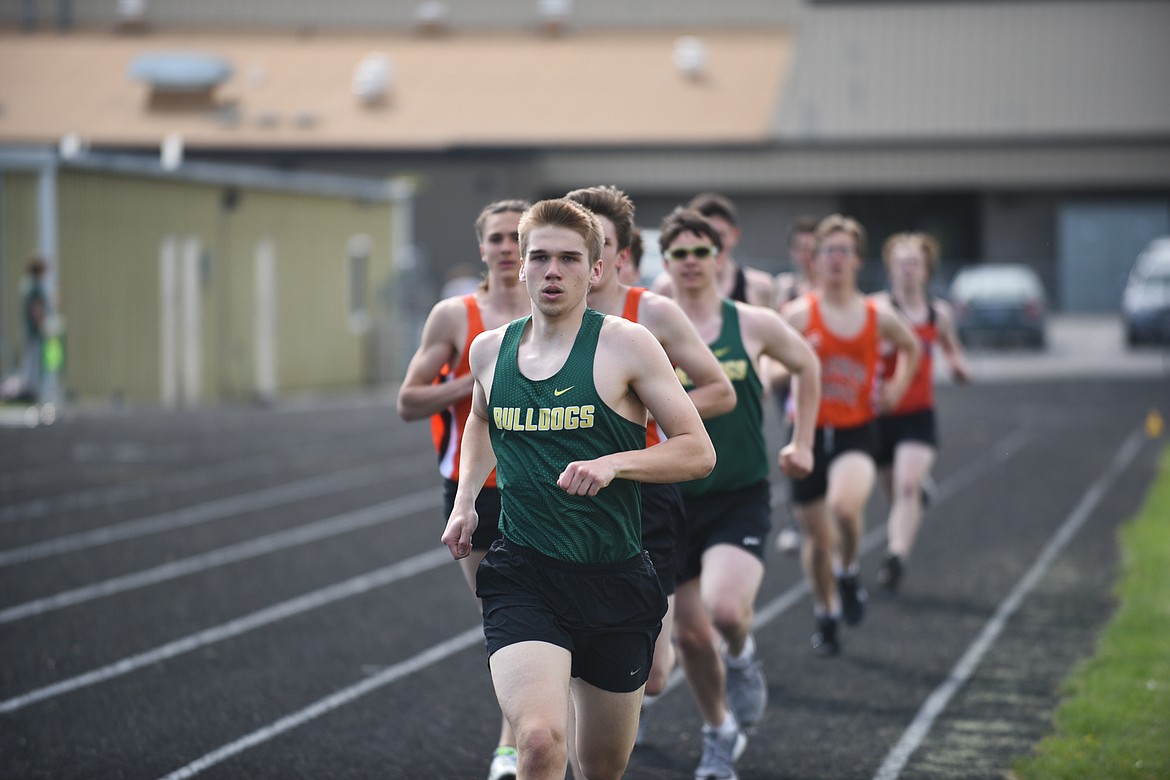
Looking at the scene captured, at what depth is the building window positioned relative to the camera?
1227 inches

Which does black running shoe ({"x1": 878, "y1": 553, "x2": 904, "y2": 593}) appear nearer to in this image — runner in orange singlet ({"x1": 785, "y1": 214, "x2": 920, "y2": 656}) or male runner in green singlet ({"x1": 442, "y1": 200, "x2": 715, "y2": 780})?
runner in orange singlet ({"x1": 785, "y1": 214, "x2": 920, "y2": 656})

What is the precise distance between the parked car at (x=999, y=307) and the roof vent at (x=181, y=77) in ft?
66.8

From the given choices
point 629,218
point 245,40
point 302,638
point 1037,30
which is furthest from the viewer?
point 245,40

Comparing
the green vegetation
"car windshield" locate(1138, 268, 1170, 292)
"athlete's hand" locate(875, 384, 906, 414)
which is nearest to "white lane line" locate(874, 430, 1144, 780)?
the green vegetation

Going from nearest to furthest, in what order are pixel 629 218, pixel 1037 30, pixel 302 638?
pixel 629 218
pixel 302 638
pixel 1037 30

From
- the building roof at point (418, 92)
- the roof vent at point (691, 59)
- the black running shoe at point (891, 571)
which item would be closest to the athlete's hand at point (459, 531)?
the black running shoe at point (891, 571)

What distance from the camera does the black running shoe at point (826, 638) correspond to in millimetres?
8711

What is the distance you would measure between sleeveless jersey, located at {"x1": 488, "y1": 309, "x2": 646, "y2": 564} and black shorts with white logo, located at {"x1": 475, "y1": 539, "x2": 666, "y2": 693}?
0.16 ft

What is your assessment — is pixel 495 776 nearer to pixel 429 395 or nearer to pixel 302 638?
pixel 429 395

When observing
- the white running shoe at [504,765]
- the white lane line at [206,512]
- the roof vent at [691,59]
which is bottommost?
the white running shoe at [504,765]

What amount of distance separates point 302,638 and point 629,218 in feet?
13.9

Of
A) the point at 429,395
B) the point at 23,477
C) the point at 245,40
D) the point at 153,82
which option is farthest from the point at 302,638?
the point at 245,40

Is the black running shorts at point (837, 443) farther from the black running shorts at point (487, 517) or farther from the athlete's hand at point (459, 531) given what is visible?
the athlete's hand at point (459, 531)

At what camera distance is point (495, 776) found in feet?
19.8
